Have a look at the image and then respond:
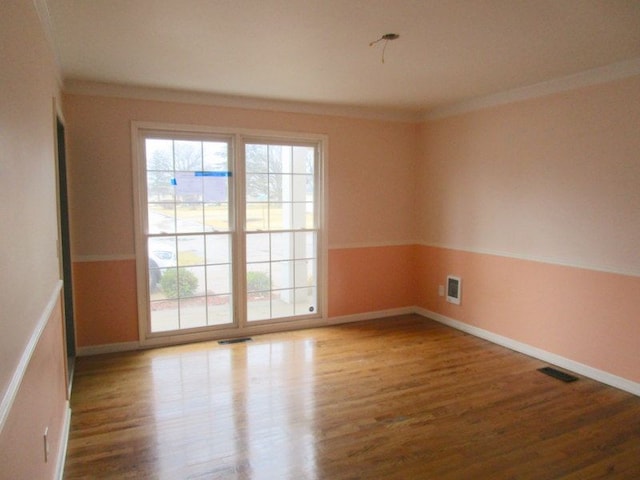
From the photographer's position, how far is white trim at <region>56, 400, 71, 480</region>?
7.41ft

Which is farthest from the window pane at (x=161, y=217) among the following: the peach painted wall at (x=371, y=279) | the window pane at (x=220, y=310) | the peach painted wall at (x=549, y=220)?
the peach painted wall at (x=549, y=220)

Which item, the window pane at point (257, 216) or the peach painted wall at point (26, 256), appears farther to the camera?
the window pane at point (257, 216)

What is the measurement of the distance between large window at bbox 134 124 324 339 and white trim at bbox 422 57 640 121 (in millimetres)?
1586

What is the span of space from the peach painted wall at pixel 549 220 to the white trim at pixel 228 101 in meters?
0.65

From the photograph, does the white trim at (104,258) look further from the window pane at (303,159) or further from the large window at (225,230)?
the window pane at (303,159)

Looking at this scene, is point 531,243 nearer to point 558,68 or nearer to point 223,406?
point 558,68

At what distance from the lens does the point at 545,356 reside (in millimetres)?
3930

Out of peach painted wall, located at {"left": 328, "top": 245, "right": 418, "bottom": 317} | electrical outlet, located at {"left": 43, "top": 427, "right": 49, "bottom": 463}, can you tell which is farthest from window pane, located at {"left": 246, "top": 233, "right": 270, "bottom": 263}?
electrical outlet, located at {"left": 43, "top": 427, "right": 49, "bottom": 463}

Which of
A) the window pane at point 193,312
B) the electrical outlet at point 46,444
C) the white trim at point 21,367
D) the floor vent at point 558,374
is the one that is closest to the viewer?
the white trim at point 21,367

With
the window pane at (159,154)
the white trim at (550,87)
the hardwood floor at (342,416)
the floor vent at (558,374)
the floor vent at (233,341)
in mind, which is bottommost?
the hardwood floor at (342,416)

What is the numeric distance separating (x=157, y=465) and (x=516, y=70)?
379 cm

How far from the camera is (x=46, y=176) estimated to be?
232cm

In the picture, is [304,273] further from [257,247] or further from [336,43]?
[336,43]

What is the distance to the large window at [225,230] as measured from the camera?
4234mm
